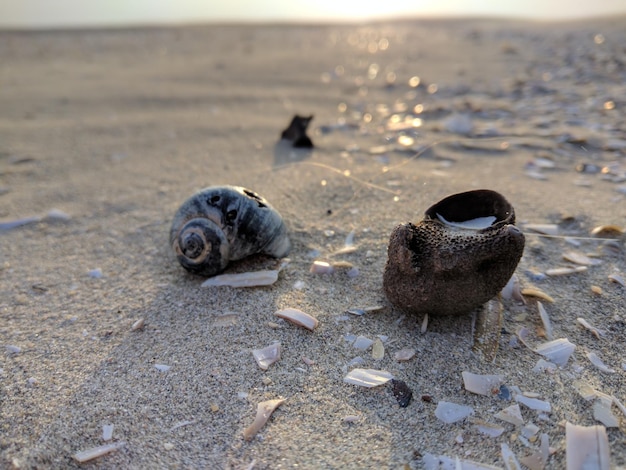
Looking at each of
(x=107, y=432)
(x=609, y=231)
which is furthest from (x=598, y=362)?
(x=107, y=432)

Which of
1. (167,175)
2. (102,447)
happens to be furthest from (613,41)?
(102,447)

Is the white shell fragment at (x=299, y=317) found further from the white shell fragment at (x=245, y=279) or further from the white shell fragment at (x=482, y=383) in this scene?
the white shell fragment at (x=482, y=383)

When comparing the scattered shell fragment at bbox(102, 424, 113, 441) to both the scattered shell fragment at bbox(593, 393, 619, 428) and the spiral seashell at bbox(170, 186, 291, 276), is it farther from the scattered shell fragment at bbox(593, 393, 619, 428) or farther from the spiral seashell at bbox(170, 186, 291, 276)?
the scattered shell fragment at bbox(593, 393, 619, 428)

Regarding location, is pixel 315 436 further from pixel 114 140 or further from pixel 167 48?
pixel 167 48

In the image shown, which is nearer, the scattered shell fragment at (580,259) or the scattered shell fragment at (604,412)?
the scattered shell fragment at (604,412)

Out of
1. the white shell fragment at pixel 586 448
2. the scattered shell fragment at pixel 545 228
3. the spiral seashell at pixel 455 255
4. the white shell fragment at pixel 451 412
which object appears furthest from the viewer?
the scattered shell fragment at pixel 545 228

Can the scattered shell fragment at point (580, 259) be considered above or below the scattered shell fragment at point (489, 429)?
above

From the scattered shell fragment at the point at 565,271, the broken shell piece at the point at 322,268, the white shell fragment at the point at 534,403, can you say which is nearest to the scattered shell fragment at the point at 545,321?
the scattered shell fragment at the point at 565,271

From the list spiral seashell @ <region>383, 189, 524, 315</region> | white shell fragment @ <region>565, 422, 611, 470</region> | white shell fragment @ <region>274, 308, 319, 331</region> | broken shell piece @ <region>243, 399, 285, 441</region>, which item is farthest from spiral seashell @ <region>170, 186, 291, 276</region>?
white shell fragment @ <region>565, 422, 611, 470</region>
